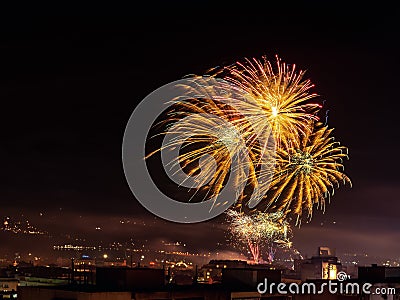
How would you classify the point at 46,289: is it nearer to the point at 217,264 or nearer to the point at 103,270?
the point at 103,270

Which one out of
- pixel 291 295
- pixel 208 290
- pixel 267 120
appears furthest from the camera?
pixel 267 120

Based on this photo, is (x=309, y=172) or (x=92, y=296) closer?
A: (x=92, y=296)

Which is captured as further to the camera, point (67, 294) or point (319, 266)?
point (319, 266)

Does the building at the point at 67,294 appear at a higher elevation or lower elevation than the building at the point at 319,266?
lower

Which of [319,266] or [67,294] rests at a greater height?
[319,266]

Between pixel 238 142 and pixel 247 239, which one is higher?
pixel 238 142

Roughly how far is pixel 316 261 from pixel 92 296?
81074 millimetres

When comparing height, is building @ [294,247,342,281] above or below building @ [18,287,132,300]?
above

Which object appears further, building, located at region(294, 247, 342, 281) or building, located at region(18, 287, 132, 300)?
building, located at region(294, 247, 342, 281)

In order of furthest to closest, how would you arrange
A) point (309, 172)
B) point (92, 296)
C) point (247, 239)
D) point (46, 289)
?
point (247, 239) < point (309, 172) < point (46, 289) < point (92, 296)

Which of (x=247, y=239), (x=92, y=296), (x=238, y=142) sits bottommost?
(x=92, y=296)

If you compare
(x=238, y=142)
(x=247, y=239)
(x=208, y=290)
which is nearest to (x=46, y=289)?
(x=208, y=290)

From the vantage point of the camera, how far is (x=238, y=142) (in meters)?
32.9

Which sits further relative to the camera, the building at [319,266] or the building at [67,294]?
the building at [319,266]
